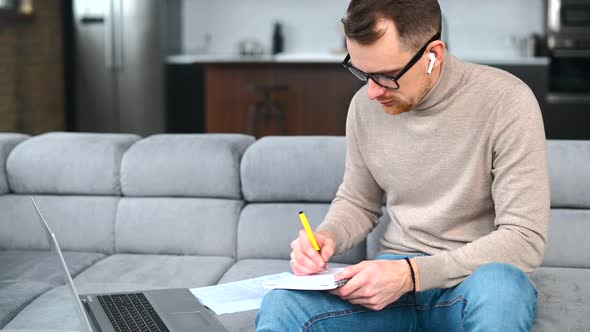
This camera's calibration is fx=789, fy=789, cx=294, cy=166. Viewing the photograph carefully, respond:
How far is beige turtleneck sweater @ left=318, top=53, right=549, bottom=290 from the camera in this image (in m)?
1.62

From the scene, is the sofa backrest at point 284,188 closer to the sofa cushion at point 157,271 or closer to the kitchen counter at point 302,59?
the sofa cushion at point 157,271

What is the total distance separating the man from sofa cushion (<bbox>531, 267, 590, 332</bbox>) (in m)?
0.24

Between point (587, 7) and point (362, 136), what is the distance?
4582mm

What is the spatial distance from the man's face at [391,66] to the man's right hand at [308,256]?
0.34m

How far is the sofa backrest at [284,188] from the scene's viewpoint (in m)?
2.48

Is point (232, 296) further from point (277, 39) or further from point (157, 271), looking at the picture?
point (277, 39)

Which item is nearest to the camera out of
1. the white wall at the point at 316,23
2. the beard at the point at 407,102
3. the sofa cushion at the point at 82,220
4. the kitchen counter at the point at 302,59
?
the beard at the point at 407,102

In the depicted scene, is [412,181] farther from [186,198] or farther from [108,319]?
[186,198]

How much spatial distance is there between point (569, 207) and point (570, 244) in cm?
12

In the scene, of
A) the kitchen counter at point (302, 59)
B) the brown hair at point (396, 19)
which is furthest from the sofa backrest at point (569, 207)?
the kitchen counter at point (302, 59)

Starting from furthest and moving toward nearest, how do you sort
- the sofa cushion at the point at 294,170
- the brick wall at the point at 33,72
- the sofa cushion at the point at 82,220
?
the brick wall at the point at 33,72 → the sofa cushion at the point at 82,220 → the sofa cushion at the point at 294,170

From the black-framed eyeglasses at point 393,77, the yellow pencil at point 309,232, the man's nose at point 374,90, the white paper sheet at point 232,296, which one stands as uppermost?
the black-framed eyeglasses at point 393,77

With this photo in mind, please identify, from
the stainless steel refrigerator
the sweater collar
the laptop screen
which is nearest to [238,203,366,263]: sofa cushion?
the sweater collar

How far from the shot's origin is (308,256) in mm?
1669
